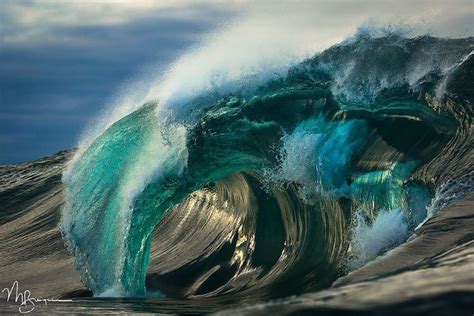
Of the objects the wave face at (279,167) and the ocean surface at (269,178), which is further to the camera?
the wave face at (279,167)

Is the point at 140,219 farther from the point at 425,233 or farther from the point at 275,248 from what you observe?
the point at 425,233
